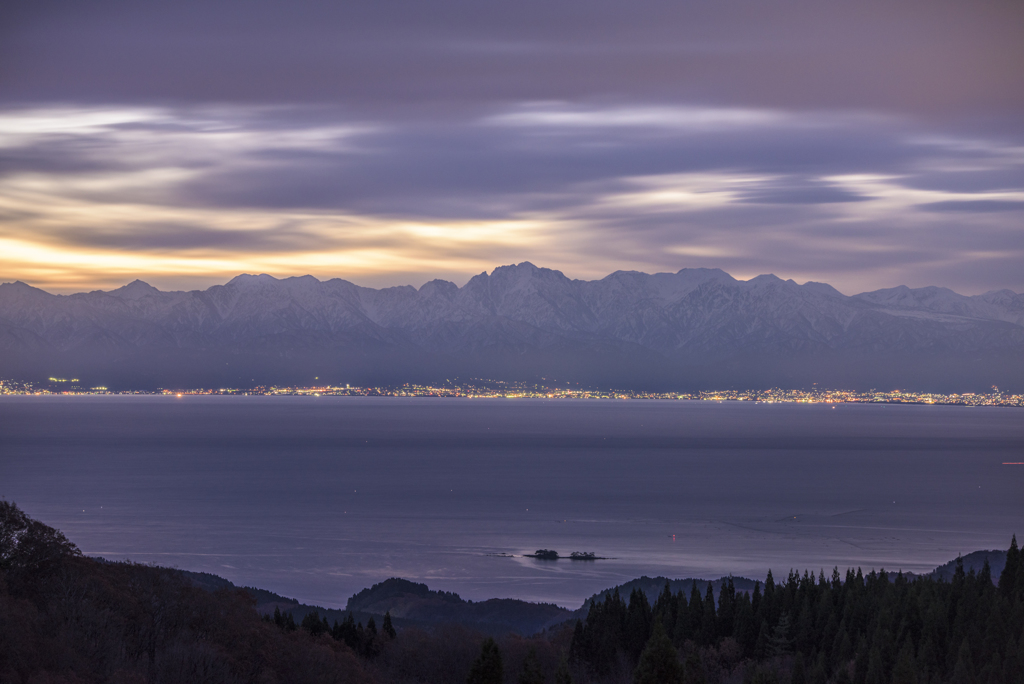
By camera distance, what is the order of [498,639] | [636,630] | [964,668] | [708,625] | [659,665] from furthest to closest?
[708,625] < [636,630] < [498,639] < [964,668] < [659,665]

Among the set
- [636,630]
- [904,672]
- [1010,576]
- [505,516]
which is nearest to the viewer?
[904,672]

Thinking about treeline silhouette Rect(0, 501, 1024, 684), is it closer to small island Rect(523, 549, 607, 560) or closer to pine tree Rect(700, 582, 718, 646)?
pine tree Rect(700, 582, 718, 646)

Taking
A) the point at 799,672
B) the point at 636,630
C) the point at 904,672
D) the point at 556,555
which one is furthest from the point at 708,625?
the point at 556,555

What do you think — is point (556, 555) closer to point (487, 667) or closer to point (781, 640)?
point (781, 640)

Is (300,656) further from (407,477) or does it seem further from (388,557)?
(407,477)

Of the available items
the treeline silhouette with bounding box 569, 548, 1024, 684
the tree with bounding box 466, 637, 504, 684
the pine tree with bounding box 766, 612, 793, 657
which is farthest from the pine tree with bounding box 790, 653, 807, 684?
the tree with bounding box 466, 637, 504, 684

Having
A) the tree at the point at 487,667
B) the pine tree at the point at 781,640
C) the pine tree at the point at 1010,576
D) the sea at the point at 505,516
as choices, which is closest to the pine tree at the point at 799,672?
the pine tree at the point at 781,640

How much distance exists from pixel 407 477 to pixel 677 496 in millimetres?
48698

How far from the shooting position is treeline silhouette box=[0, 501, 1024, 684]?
37062 millimetres

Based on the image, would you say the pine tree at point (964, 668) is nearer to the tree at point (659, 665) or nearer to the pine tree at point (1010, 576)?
the pine tree at point (1010, 576)

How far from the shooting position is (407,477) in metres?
170

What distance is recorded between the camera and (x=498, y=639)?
2375 inches

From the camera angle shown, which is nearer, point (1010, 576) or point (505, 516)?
point (1010, 576)

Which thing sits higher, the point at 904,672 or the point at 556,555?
the point at 904,672
